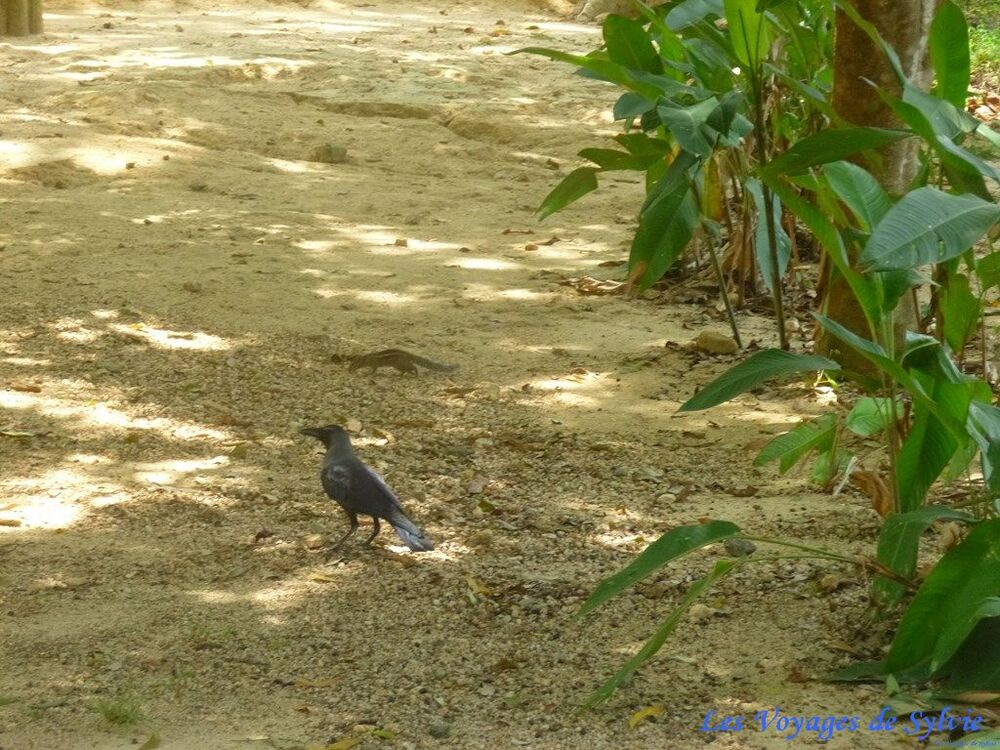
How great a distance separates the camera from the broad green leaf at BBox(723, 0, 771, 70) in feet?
13.7

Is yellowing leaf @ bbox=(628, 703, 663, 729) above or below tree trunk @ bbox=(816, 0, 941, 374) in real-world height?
below

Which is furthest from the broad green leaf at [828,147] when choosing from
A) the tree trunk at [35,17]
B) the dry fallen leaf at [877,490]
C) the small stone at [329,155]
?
the tree trunk at [35,17]

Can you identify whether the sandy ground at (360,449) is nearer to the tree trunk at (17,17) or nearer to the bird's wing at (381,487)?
the bird's wing at (381,487)

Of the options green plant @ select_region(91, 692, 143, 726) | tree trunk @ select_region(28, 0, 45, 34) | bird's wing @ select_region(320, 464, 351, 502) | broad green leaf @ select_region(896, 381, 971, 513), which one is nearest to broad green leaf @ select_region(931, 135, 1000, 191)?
broad green leaf @ select_region(896, 381, 971, 513)

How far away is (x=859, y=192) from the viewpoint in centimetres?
288

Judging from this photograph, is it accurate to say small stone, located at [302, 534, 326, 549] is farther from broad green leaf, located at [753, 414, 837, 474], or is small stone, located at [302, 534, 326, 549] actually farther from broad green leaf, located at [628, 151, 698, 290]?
broad green leaf, located at [628, 151, 698, 290]

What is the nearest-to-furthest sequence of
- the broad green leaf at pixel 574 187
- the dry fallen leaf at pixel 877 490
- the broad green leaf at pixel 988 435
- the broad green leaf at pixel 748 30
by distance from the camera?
the broad green leaf at pixel 988 435, the dry fallen leaf at pixel 877 490, the broad green leaf at pixel 748 30, the broad green leaf at pixel 574 187

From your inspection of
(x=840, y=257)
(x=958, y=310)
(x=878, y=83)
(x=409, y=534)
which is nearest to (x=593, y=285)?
(x=878, y=83)

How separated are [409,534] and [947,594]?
5.00ft

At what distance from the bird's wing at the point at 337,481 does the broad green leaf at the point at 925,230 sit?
1.72 m

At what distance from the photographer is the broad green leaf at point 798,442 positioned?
3336mm

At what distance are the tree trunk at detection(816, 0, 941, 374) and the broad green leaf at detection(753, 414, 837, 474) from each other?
2.93 feet

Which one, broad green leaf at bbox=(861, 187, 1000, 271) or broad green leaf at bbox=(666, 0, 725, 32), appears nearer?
broad green leaf at bbox=(861, 187, 1000, 271)

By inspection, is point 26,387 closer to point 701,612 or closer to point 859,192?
point 701,612
